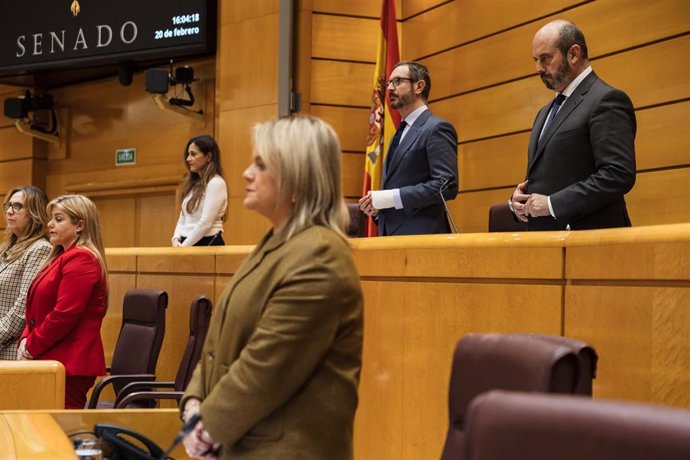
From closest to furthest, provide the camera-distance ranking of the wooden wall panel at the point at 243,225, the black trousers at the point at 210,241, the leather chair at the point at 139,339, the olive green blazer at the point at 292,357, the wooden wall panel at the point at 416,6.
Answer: the olive green blazer at the point at 292,357, the leather chair at the point at 139,339, the black trousers at the point at 210,241, the wooden wall panel at the point at 416,6, the wooden wall panel at the point at 243,225

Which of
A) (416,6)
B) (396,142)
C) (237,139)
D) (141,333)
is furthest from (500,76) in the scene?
(141,333)

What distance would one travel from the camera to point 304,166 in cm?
191

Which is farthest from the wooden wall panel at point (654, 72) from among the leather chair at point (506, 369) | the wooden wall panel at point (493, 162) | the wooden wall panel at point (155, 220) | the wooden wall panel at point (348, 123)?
the wooden wall panel at point (155, 220)

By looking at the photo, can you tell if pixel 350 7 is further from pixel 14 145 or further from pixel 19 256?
pixel 14 145

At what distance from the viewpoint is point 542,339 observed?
1.72 m

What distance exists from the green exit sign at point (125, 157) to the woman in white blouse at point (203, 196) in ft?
12.5

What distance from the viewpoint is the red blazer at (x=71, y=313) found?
13.4 feet

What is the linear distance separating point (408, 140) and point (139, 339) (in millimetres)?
1606

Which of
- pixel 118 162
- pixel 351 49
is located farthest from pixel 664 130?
pixel 118 162

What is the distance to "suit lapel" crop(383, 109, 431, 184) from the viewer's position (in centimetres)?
378

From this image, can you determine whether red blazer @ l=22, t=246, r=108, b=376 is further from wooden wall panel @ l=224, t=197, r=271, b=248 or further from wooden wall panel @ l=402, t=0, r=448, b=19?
wooden wall panel @ l=402, t=0, r=448, b=19

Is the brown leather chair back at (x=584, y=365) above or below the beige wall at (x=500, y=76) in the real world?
below

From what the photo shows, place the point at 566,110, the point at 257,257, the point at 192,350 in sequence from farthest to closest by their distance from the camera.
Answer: the point at 192,350, the point at 566,110, the point at 257,257

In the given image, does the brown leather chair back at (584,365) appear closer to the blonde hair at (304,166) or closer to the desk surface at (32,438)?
the blonde hair at (304,166)
